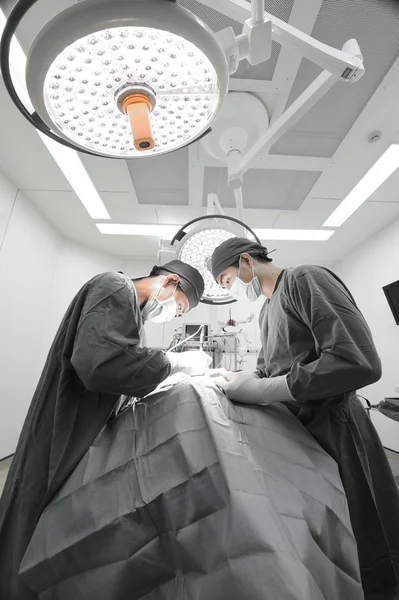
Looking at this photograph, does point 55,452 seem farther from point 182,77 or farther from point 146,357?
point 182,77

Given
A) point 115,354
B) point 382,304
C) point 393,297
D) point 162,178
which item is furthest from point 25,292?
point 382,304

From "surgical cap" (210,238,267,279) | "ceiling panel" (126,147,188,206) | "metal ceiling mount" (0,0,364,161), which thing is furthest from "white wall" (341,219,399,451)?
"metal ceiling mount" (0,0,364,161)

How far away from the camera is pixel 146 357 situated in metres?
0.85

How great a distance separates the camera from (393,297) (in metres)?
2.77

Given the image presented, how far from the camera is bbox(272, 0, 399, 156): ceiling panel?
1.22m

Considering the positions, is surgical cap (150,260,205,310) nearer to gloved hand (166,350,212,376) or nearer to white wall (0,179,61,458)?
gloved hand (166,350,212,376)

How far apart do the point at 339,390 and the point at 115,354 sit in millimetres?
667

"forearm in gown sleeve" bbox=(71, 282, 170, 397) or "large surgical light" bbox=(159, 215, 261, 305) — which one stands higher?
"large surgical light" bbox=(159, 215, 261, 305)

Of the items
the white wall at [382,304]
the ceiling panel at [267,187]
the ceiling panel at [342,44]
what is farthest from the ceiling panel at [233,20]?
the white wall at [382,304]

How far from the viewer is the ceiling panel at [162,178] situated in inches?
80.7

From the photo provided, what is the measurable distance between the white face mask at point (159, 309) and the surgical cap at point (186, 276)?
7 centimetres

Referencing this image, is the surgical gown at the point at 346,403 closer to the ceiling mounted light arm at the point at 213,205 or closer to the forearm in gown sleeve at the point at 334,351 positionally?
the forearm in gown sleeve at the point at 334,351

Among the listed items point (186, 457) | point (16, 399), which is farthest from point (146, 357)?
point (16, 399)

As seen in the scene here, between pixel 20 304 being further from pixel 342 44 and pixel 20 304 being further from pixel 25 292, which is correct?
pixel 342 44
